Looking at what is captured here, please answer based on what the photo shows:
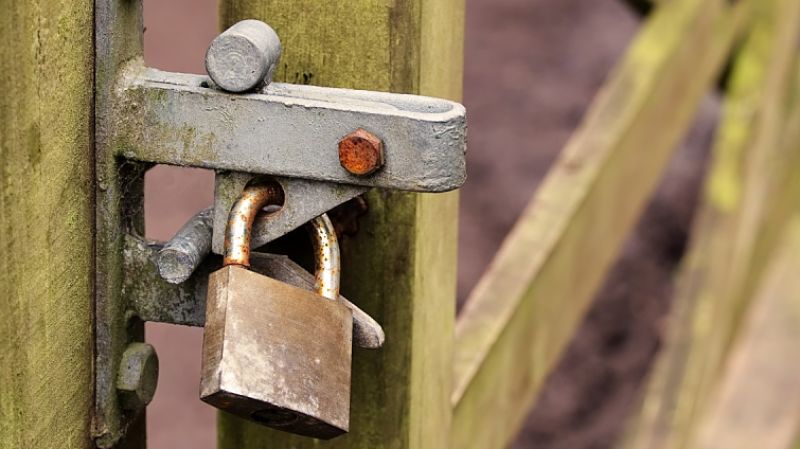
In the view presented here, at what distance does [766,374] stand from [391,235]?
2.51 m

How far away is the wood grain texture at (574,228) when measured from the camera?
1295mm

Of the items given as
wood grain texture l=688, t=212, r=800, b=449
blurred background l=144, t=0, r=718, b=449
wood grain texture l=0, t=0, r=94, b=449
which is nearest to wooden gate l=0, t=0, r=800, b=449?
wood grain texture l=0, t=0, r=94, b=449

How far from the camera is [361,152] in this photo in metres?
0.77

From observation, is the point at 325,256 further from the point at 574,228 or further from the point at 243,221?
the point at 574,228

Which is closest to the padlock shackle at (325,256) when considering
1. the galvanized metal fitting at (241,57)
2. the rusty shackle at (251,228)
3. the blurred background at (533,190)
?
the rusty shackle at (251,228)

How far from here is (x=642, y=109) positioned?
1.89 metres

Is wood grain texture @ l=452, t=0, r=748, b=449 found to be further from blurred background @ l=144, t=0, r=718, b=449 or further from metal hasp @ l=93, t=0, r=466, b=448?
blurred background @ l=144, t=0, r=718, b=449

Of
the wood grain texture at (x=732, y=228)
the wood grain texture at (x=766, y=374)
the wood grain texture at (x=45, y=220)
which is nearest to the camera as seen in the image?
the wood grain texture at (x=45, y=220)

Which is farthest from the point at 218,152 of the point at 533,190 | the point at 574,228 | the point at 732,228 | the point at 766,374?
the point at 533,190

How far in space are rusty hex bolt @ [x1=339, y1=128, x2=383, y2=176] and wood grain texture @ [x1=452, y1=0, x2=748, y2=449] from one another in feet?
1.42

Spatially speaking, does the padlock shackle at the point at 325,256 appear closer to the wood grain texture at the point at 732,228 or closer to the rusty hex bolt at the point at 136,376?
the rusty hex bolt at the point at 136,376

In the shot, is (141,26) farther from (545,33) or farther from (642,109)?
(545,33)

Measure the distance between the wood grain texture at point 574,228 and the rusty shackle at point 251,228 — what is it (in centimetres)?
36

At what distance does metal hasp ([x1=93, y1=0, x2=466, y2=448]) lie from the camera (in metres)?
0.77
